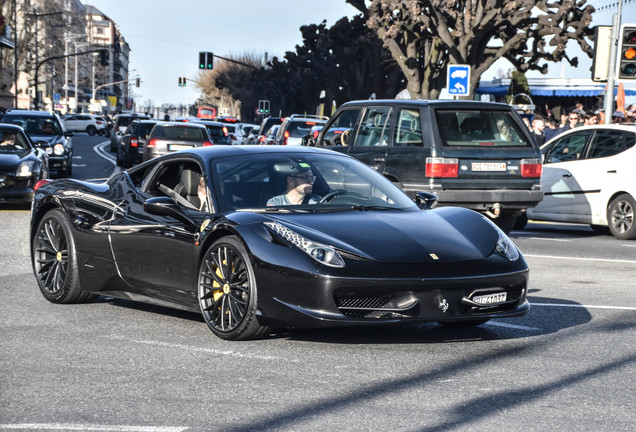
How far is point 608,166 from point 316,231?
10.0m

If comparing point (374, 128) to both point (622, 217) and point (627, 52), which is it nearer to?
point (622, 217)

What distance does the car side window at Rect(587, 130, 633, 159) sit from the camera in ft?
51.3

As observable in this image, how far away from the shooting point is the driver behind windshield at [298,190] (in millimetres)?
7246

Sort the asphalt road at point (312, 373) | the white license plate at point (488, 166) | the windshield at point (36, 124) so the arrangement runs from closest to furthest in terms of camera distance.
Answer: the asphalt road at point (312, 373), the white license plate at point (488, 166), the windshield at point (36, 124)

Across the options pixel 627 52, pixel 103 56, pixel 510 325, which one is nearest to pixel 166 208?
pixel 510 325

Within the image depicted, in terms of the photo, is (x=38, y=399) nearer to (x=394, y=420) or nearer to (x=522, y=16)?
(x=394, y=420)

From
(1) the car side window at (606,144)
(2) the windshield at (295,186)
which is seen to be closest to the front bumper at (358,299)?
(2) the windshield at (295,186)

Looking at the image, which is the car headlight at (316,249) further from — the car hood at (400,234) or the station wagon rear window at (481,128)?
the station wagon rear window at (481,128)

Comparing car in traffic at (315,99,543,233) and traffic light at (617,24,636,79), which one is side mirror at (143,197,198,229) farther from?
traffic light at (617,24,636,79)

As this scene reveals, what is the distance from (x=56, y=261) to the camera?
8.47 meters

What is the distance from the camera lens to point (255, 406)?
16.6ft

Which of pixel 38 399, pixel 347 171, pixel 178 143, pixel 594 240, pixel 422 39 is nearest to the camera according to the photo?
pixel 38 399

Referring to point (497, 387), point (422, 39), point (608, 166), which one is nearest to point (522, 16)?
point (422, 39)

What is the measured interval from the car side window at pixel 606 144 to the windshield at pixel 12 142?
935 centimetres
